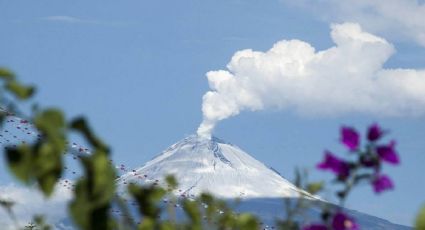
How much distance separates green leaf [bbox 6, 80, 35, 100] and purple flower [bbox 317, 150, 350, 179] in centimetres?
101

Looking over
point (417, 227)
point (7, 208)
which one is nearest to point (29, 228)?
point (7, 208)

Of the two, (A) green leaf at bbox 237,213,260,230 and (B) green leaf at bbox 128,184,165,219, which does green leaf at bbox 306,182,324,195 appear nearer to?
(A) green leaf at bbox 237,213,260,230

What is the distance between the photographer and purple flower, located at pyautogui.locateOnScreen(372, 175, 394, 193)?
2.87 m

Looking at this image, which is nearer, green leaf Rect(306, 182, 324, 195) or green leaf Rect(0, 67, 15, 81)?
green leaf Rect(0, 67, 15, 81)

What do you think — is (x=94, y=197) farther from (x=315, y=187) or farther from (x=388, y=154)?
(x=315, y=187)

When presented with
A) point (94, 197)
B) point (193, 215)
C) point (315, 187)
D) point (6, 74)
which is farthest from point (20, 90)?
point (315, 187)

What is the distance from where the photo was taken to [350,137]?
9.46 ft

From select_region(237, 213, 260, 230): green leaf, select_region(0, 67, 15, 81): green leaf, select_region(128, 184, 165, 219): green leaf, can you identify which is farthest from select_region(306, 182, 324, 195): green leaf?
select_region(0, 67, 15, 81): green leaf

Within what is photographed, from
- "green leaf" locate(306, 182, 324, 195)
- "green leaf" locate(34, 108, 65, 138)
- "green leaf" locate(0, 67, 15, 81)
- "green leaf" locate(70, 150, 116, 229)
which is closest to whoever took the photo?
"green leaf" locate(70, 150, 116, 229)

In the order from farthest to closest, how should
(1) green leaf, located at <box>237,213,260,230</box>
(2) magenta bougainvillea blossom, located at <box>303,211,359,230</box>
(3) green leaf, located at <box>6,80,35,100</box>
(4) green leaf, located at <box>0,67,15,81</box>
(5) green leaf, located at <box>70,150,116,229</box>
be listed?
1. (1) green leaf, located at <box>237,213,260,230</box>
2. (2) magenta bougainvillea blossom, located at <box>303,211,359,230</box>
3. (4) green leaf, located at <box>0,67,15,81</box>
4. (3) green leaf, located at <box>6,80,35,100</box>
5. (5) green leaf, located at <box>70,150,116,229</box>

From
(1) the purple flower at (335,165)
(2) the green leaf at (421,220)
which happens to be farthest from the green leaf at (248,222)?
(2) the green leaf at (421,220)

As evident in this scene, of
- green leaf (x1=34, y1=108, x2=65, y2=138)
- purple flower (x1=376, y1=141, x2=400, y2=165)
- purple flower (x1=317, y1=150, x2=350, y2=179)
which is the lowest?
green leaf (x1=34, y1=108, x2=65, y2=138)

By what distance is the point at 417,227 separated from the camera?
8.44 feet

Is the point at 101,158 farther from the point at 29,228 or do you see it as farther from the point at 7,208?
the point at 29,228
